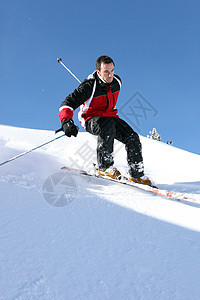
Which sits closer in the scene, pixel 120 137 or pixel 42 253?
pixel 42 253

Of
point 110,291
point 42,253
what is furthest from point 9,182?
point 110,291

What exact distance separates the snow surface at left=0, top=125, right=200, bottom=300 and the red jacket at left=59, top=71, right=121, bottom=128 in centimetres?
110

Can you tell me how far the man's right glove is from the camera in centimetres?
268

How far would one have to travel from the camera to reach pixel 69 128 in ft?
8.80

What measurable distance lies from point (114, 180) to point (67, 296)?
199cm

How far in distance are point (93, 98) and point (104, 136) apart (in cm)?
59

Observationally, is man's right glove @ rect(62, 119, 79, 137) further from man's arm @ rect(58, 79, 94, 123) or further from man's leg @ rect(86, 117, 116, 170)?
man's leg @ rect(86, 117, 116, 170)

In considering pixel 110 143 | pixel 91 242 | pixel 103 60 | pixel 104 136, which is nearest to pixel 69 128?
pixel 104 136

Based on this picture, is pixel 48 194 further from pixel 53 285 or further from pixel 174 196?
pixel 174 196

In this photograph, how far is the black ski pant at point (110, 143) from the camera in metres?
3.09

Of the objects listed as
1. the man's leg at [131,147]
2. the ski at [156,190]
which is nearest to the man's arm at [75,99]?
the man's leg at [131,147]

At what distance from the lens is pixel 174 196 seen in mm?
2438

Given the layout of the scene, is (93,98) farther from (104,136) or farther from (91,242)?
(91,242)

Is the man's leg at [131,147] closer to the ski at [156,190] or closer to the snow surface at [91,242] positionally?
the ski at [156,190]
